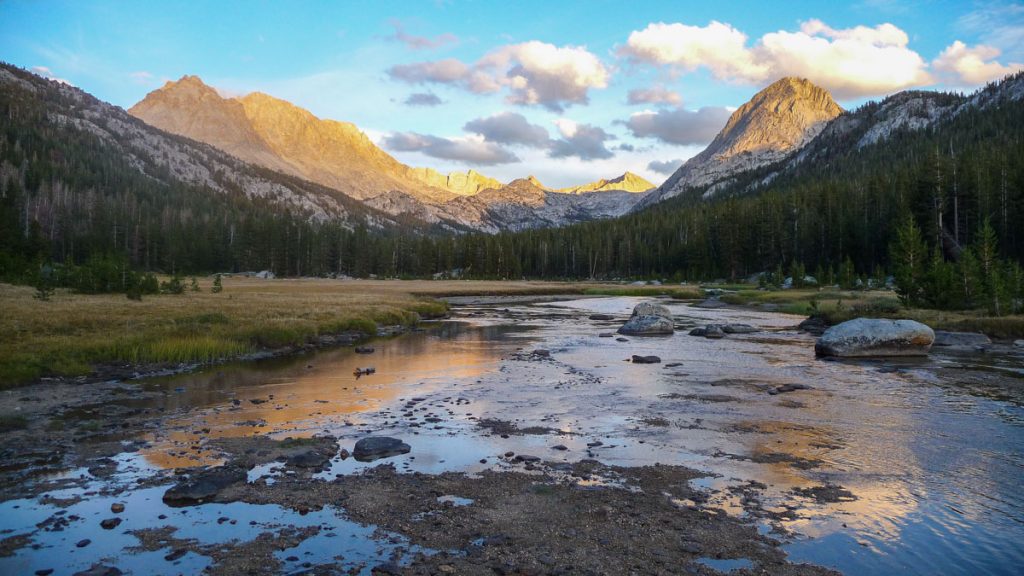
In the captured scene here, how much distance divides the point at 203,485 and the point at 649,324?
35.9 meters

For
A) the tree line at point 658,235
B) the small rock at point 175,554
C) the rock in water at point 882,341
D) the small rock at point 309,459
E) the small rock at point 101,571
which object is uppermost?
the tree line at point 658,235

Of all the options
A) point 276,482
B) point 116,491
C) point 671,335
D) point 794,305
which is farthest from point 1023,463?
point 794,305

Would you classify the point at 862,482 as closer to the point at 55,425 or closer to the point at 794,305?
the point at 55,425

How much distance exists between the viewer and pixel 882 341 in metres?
30.5

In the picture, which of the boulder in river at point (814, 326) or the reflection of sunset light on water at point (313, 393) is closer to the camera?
the reflection of sunset light on water at point (313, 393)

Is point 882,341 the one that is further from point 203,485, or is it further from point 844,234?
point 844,234

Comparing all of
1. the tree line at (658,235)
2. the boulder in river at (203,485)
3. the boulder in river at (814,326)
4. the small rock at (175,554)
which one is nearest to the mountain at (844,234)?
the tree line at (658,235)

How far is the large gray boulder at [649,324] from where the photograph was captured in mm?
42844

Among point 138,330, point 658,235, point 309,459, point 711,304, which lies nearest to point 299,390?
point 309,459

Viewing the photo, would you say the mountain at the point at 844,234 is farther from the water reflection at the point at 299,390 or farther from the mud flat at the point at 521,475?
the water reflection at the point at 299,390

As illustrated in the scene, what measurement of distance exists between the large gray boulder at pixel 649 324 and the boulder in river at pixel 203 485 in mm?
34148

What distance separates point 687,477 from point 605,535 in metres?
3.92

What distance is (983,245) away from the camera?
148 feet

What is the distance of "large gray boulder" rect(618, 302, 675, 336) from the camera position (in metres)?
42.8
